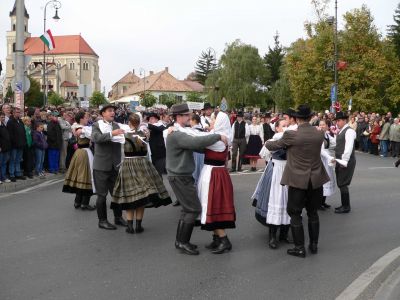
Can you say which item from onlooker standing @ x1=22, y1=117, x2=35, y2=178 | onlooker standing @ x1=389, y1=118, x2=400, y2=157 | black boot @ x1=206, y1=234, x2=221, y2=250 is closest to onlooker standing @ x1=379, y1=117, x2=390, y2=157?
onlooker standing @ x1=389, y1=118, x2=400, y2=157

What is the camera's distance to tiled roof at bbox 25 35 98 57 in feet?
449

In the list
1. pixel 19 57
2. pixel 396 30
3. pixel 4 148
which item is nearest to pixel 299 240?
pixel 4 148

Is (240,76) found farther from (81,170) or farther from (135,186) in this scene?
(135,186)

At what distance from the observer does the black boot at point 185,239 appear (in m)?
6.50

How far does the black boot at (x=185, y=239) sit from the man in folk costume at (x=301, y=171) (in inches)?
48.5

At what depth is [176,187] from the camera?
6.55 metres

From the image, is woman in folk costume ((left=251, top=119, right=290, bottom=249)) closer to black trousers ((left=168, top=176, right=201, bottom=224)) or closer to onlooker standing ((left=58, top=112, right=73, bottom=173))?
black trousers ((left=168, top=176, right=201, bottom=224))

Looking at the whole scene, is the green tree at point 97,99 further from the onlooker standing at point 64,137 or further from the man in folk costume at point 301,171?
the man in folk costume at point 301,171

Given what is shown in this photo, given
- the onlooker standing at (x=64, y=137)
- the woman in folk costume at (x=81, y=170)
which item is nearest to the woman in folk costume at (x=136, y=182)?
the woman in folk costume at (x=81, y=170)

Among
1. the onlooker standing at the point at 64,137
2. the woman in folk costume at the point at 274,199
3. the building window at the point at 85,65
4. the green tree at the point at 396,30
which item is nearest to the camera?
the woman in folk costume at the point at 274,199

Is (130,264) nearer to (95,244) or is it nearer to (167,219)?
(95,244)

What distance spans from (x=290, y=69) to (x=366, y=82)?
8661mm

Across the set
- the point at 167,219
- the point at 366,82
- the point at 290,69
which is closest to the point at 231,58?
the point at 290,69

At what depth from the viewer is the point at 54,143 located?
14414 mm
